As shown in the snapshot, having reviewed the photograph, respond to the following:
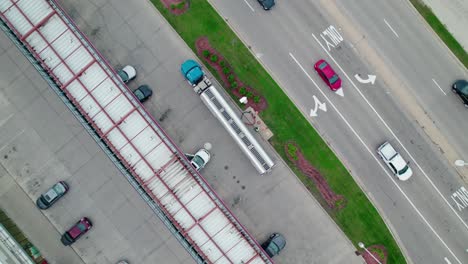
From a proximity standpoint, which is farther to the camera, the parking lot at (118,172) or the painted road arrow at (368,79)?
the painted road arrow at (368,79)

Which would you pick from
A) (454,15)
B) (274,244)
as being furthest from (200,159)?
(454,15)

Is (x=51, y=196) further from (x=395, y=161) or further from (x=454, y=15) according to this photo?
(x=454, y=15)

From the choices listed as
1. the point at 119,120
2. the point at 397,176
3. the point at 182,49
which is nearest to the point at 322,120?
the point at 397,176

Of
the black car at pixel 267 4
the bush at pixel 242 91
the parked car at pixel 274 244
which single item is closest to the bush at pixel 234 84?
the bush at pixel 242 91

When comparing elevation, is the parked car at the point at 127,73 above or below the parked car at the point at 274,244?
above

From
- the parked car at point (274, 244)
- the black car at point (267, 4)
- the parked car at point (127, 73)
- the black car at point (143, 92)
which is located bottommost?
the parked car at point (274, 244)

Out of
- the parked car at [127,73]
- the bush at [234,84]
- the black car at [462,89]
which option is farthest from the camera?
the bush at [234,84]

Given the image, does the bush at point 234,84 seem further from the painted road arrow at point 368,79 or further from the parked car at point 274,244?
the parked car at point 274,244
